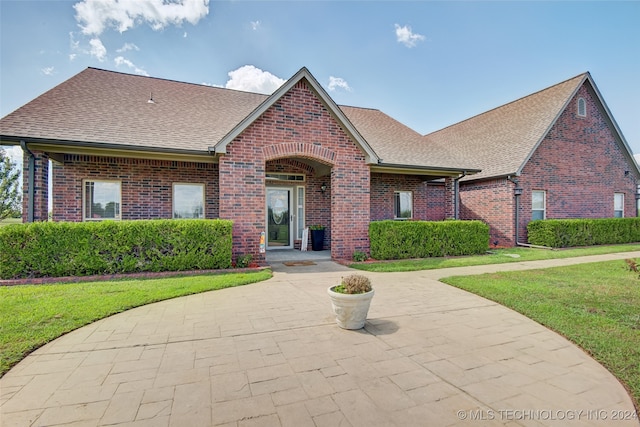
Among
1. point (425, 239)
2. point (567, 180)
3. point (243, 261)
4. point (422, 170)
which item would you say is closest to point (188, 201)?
point (243, 261)

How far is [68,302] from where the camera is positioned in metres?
5.19

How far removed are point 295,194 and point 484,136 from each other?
1196 centimetres

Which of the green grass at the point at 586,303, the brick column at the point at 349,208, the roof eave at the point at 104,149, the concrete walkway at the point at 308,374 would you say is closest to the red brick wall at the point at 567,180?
the green grass at the point at 586,303

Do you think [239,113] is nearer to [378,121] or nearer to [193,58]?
[193,58]

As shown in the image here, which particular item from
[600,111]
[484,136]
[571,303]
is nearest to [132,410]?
[571,303]

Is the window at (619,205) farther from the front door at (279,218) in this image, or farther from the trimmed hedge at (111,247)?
the trimmed hedge at (111,247)

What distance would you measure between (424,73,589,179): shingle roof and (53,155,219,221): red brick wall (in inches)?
399

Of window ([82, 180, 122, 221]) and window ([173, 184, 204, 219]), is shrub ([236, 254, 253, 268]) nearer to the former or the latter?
window ([173, 184, 204, 219])

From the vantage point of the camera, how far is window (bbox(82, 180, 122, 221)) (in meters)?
9.74

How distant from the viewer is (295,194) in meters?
12.7

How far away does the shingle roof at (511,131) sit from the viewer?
14188 millimetres

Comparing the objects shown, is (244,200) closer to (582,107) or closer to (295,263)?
(295,263)

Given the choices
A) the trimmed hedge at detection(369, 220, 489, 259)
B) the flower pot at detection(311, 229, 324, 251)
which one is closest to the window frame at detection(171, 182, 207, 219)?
the flower pot at detection(311, 229, 324, 251)

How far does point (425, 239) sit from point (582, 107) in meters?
12.3
